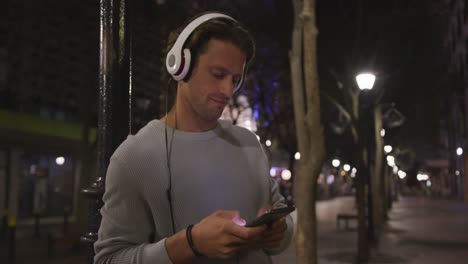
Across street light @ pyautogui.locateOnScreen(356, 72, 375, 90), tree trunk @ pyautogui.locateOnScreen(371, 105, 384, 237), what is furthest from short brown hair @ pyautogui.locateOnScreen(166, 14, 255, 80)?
tree trunk @ pyautogui.locateOnScreen(371, 105, 384, 237)

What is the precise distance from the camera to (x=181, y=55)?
2.00 meters

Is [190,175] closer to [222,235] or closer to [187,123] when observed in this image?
[187,123]

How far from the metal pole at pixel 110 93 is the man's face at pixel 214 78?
1374 mm

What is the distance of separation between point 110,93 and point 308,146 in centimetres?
715

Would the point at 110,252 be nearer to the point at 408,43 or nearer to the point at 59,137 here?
the point at 408,43

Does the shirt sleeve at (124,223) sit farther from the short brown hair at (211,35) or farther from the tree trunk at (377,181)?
the tree trunk at (377,181)

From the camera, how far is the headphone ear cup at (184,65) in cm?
198

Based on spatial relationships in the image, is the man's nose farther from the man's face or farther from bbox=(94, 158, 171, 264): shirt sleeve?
bbox=(94, 158, 171, 264): shirt sleeve

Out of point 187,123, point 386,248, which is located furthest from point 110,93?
point 386,248

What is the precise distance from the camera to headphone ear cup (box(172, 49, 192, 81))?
1979 mm

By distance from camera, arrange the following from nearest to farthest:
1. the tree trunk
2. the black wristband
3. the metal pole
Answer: the black wristband → the metal pole → the tree trunk

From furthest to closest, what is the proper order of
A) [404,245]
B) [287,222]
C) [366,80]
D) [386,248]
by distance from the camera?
[404,245], [386,248], [366,80], [287,222]

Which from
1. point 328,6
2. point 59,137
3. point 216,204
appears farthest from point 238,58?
point 59,137

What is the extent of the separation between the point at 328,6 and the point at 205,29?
57.4 ft
